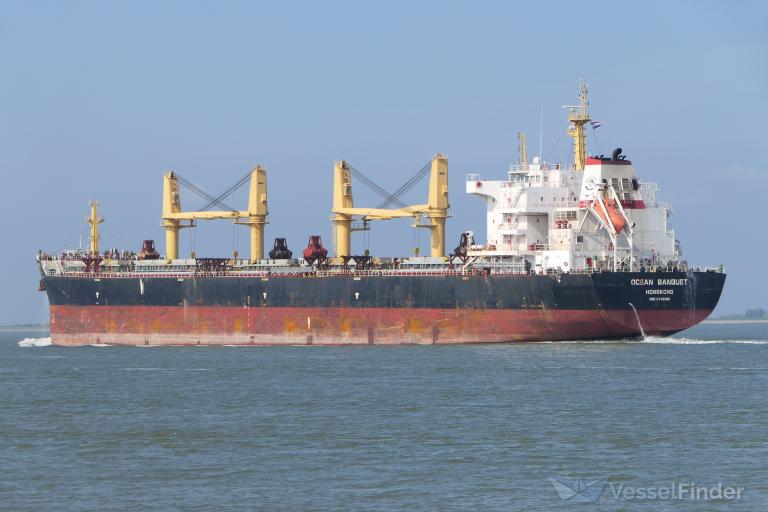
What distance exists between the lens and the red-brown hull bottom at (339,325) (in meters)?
53.2

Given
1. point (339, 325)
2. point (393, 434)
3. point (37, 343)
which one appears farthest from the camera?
point (37, 343)

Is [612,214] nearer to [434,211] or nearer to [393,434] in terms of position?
[434,211]

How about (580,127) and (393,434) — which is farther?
(580,127)

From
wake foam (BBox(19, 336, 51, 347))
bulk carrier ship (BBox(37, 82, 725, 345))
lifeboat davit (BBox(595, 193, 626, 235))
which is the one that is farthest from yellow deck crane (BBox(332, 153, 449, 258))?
wake foam (BBox(19, 336, 51, 347))

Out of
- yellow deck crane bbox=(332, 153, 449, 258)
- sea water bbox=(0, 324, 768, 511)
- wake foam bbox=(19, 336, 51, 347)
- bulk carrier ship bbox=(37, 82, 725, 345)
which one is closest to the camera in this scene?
sea water bbox=(0, 324, 768, 511)

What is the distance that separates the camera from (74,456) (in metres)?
28.2

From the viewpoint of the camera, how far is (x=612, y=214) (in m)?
54.7

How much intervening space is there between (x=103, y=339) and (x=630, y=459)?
45579mm

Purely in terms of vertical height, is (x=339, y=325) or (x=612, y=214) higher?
(x=612, y=214)

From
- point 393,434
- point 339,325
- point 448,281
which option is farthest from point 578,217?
point 393,434

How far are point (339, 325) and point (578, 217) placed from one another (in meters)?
11.9

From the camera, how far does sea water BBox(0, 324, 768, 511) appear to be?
2375 cm

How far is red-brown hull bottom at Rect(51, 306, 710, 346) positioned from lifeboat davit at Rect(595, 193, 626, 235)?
395 cm

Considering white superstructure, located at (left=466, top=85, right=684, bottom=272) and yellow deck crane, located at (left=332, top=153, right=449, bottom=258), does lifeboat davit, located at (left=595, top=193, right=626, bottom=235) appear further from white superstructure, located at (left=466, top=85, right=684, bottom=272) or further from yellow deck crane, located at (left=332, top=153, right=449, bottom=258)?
yellow deck crane, located at (left=332, top=153, right=449, bottom=258)
